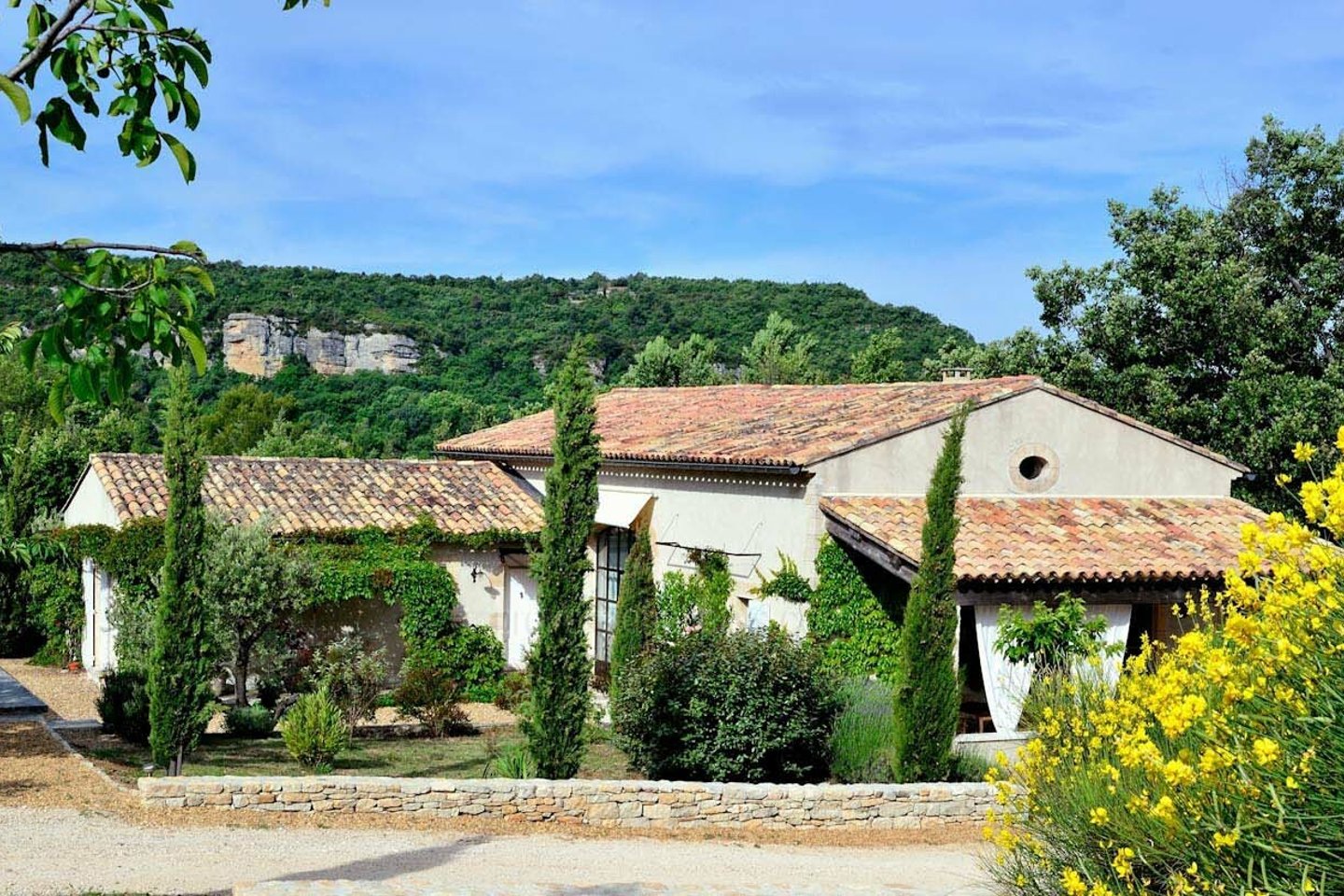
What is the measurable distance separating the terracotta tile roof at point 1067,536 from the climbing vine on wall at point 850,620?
0.85m

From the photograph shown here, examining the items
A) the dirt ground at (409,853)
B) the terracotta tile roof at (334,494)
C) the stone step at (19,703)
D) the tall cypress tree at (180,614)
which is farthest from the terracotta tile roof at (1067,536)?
the stone step at (19,703)

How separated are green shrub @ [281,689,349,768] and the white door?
8.56 metres

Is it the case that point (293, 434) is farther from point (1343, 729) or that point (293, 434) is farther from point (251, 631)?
point (1343, 729)

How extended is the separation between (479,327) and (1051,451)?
155 ft

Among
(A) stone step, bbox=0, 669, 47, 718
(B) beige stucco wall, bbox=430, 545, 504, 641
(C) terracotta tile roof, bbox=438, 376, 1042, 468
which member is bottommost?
(A) stone step, bbox=0, 669, 47, 718

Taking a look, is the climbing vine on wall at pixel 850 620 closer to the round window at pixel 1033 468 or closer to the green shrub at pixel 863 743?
the green shrub at pixel 863 743

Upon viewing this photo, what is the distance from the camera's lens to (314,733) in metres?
16.6

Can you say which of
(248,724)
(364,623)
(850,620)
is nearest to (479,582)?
(364,623)

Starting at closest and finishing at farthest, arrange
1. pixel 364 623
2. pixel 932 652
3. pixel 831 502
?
1. pixel 932 652
2. pixel 831 502
3. pixel 364 623

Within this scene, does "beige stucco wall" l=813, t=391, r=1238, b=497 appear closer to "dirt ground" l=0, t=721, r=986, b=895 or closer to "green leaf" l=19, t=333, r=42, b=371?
"dirt ground" l=0, t=721, r=986, b=895

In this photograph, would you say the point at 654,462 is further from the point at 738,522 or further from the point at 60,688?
the point at 60,688

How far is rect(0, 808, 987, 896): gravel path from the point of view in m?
11.4

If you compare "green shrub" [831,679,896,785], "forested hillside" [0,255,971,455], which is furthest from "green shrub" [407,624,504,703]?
"forested hillside" [0,255,971,455]

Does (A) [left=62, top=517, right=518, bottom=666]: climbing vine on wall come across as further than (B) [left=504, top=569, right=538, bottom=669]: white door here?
No
